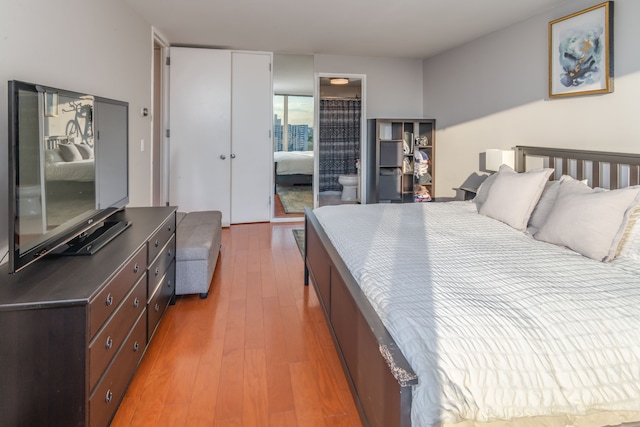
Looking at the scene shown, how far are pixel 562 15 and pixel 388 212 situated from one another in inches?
96.5

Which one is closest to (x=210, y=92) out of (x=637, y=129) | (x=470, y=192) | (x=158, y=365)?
(x=470, y=192)

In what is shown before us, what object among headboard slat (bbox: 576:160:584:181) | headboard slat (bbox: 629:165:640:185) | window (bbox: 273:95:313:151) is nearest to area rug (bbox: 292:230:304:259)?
headboard slat (bbox: 576:160:584:181)


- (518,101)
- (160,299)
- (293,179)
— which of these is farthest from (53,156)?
(293,179)

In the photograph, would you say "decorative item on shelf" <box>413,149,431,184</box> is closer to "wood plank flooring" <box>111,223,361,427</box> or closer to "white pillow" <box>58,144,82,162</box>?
"wood plank flooring" <box>111,223,361,427</box>

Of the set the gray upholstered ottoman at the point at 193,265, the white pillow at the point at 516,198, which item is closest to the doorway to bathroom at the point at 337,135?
the gray upholstered ottoman at the point at 193,265

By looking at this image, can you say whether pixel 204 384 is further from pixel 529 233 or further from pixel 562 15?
pixel 562 15

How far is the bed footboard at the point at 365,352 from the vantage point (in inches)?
43.9

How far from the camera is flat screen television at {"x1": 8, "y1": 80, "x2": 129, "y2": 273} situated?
1.47 meters

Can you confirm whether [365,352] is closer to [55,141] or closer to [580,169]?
[55,141]

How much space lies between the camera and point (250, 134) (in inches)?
222

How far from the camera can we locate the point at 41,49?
2.19 m

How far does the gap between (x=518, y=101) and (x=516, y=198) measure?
5.91 feet

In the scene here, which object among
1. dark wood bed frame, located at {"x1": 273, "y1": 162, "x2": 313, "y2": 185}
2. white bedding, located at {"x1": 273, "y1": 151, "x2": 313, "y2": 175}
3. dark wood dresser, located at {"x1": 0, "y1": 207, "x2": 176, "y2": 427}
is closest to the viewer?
dark wood dresser, located at {"x1": 0, "y1": 207, "x2": 176, "y2": 427}

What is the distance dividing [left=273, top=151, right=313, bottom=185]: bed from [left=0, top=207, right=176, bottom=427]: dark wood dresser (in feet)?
23.2
